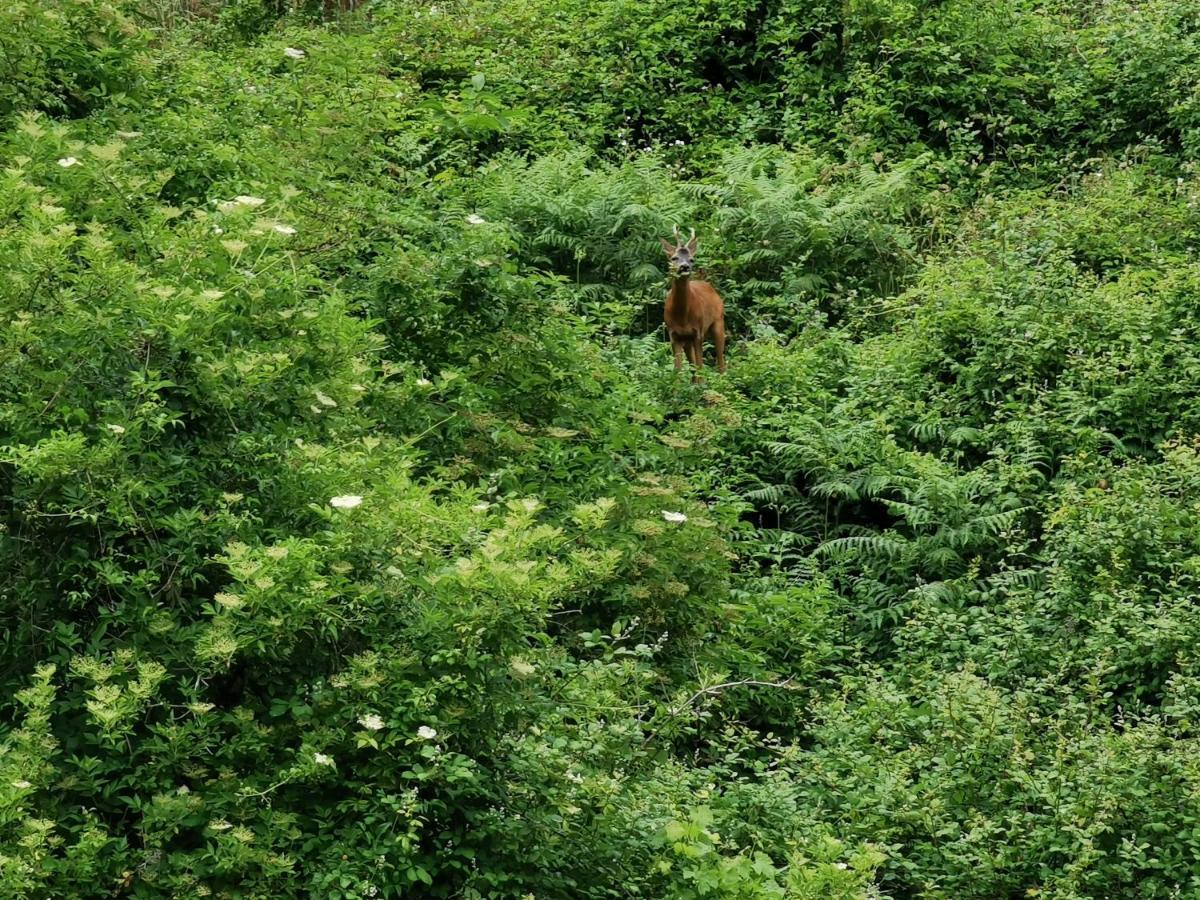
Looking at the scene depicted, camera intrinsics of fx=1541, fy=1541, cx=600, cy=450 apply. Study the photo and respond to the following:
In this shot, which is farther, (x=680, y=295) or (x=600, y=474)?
(x=680, y=295)

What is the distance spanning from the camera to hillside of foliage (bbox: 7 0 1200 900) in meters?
4.95

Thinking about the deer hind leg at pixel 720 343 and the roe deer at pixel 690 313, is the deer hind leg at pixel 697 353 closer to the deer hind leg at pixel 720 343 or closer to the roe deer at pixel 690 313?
the roe deer at pixel 690 313

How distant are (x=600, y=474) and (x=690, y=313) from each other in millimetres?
2449

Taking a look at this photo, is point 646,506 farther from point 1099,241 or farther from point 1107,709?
point 1099,241

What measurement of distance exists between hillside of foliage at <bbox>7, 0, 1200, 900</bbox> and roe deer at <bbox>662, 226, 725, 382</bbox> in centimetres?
31

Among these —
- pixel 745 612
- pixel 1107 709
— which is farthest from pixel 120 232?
pixel 1107 709

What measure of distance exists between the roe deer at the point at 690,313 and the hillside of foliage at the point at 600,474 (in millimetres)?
311

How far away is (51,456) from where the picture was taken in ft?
15.8

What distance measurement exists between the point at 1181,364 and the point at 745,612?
339 cm

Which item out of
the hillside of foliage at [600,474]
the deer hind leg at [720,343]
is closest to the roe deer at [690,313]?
the deer hind leg at [720,343]

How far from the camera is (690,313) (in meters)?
10.4

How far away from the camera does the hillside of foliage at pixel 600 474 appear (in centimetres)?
495

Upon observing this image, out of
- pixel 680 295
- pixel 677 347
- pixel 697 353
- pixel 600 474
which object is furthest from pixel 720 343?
pixel 600 474

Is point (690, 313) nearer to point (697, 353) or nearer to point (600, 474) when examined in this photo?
point (697, 353)
